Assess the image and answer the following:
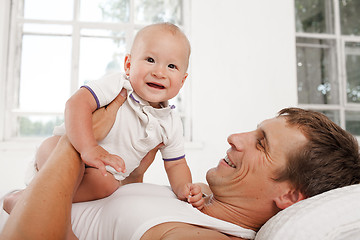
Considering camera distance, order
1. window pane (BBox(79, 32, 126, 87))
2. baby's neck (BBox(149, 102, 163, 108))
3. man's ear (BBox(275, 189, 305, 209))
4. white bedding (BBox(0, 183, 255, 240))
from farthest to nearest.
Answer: window pane (BBox(79, 32, 126, 87)) < baby's neck (BBox(149, 102, 163, 108)) < man's ear (BBox(275, 189, 305, 209)) < white bedding (BBox(0, 183, 255, 240))

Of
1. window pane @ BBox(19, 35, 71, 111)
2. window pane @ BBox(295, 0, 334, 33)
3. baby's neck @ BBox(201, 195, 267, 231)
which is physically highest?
window pane @ BBox(295, 0, 334, 33)

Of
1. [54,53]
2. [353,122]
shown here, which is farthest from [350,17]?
[54,53]

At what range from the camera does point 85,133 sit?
91cm

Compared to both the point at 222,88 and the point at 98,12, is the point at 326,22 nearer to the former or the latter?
the point at 222,88

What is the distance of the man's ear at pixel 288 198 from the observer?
36.5 inches

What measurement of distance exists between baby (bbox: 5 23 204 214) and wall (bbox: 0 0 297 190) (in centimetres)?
191

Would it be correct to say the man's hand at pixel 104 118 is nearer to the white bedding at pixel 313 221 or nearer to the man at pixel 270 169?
the man at pixel 270 169

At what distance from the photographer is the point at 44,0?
3174 mm

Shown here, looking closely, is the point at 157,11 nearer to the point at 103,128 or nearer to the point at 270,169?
the point at 103,128

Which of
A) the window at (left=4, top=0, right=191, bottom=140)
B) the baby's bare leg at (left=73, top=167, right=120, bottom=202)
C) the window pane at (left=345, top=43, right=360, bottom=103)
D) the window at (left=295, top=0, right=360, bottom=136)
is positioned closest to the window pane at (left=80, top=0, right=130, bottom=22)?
the window at (left=4, top=0, right=191, bottom=140)

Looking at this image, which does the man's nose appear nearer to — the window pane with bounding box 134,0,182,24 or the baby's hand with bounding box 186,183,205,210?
the baby's hand with bounding box 186,183,205,210

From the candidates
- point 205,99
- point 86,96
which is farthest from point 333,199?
point 205,99

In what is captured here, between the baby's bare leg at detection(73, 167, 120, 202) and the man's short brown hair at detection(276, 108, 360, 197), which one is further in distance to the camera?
the baby's bare leg at detection(73, 167, 120, 202)

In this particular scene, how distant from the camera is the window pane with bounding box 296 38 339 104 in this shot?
3.76 meters
